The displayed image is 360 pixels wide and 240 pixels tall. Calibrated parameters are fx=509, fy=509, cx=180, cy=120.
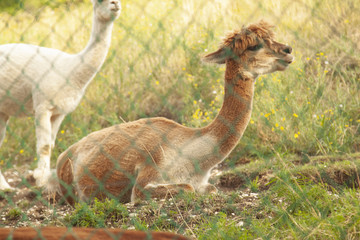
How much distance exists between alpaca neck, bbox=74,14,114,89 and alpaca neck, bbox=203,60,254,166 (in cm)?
170

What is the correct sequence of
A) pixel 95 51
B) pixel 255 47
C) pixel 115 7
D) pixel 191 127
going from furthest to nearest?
pixel 191 127 → pixel 95 51 → pixel 115 7 → pixel 255 47

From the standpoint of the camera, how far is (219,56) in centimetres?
371

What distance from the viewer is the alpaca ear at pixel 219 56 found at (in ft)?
12.1

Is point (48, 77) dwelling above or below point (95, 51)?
below

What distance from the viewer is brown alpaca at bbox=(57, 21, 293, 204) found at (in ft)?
12.2

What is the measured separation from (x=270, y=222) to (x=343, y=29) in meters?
3.71

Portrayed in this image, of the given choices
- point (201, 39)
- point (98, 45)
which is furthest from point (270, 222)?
point (201, 39)

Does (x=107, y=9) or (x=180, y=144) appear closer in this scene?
(x=180, y=144)

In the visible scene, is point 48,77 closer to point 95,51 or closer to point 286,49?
point 95,51

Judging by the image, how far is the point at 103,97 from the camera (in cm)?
716

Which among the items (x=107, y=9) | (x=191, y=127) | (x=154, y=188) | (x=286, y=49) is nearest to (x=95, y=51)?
(x=107, y=9)

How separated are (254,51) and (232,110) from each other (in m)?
0.46

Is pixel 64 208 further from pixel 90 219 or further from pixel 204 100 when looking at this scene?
pixel 204 100

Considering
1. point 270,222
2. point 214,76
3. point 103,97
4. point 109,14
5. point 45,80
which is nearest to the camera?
point 270,222
